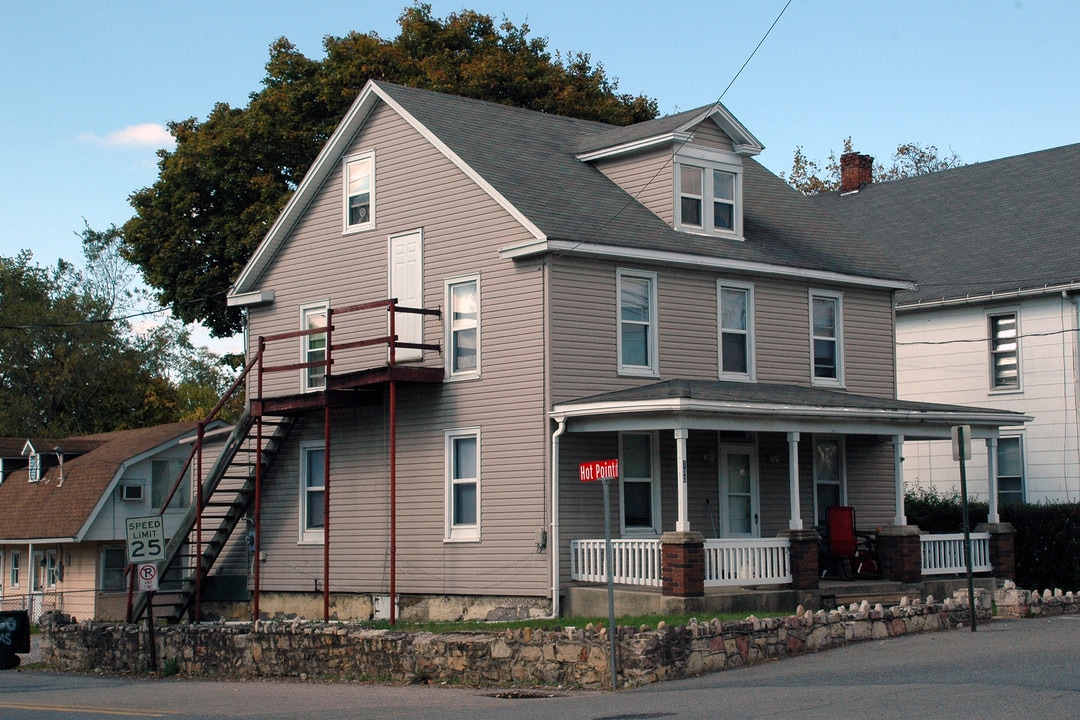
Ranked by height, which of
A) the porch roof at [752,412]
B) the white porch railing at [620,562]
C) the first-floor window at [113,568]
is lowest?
the first-floor window at [113,568]

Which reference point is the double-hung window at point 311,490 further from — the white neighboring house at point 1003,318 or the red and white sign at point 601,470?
the white neighboring house at point 1003,318

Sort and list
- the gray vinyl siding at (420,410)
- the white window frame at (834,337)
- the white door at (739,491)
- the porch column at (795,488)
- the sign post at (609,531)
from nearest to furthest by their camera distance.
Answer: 1. the sign post at (609,531)
2. the porch column at (795,488)
3. the gray vinyl siding at (420,410)
4. the white door at (739,491)
5. the white window frame at (834,337)

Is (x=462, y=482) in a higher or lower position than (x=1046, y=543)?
higher

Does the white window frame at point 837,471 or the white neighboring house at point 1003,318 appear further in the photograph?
the white neighboring house at point 1003,318

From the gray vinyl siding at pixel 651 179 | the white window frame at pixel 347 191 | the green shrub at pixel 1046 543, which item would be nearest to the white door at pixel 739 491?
the gray vinyl siding at pixel 651 179

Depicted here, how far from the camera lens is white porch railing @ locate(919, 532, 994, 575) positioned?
24203 millimetres

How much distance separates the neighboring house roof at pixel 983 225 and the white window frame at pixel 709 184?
25.2 feet

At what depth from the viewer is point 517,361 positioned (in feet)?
76.3

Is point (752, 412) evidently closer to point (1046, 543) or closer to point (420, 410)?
point (420, 410)

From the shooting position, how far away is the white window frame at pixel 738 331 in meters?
25.1

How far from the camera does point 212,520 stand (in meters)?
29.2

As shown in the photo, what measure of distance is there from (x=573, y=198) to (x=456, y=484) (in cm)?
555

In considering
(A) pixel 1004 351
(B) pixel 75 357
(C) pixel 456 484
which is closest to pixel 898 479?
(C) pixel 456 484

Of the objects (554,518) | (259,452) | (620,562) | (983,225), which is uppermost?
(983,225)
